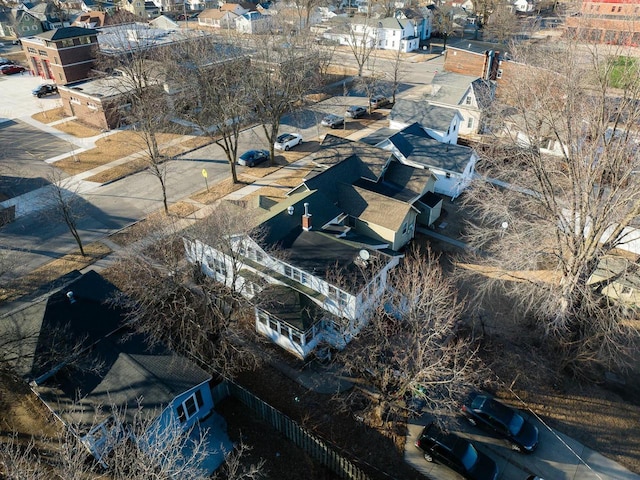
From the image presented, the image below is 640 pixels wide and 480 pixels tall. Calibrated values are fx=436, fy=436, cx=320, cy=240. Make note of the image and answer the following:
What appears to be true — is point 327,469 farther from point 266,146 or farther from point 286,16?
point 286,16

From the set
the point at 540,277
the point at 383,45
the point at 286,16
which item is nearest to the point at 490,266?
the point at 540,277

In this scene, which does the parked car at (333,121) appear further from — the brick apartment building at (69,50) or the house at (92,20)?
the house at (92,20)

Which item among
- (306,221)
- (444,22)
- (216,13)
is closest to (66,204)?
(306,221)

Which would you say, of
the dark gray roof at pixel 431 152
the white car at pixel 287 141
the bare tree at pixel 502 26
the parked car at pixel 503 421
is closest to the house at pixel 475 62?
the dark gray roof at pixel 431 152

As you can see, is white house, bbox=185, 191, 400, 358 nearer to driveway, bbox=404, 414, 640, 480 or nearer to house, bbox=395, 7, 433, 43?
driveway, bbox=404, 414, 640, 480

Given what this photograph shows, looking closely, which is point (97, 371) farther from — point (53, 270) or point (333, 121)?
point (333, 121)

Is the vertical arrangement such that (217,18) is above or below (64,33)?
above

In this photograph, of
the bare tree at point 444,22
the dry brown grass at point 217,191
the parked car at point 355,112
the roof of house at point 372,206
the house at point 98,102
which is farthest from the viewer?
the bare tree at point 444,22

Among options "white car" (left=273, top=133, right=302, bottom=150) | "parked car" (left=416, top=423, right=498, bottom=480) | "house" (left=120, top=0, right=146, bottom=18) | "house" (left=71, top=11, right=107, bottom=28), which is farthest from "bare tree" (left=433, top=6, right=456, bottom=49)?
"parked car" (left=416, top=423, right=498, bottom=480)
